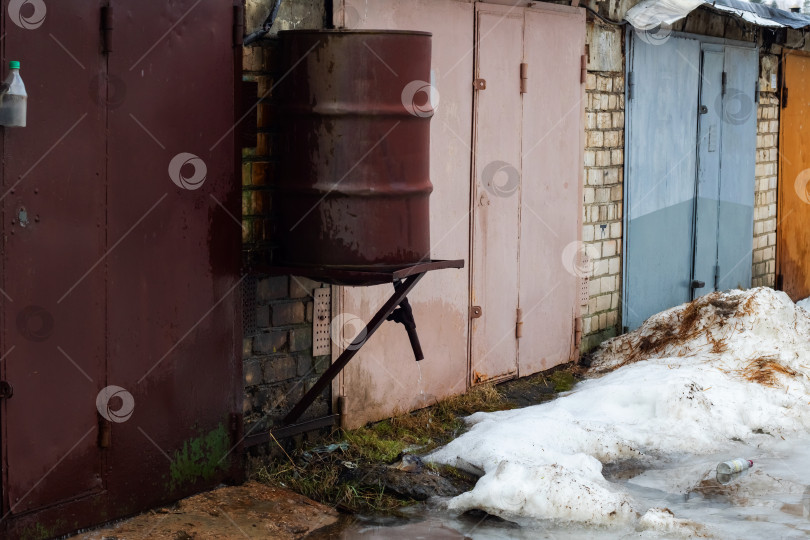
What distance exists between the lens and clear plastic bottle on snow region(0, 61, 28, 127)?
369 centimetres

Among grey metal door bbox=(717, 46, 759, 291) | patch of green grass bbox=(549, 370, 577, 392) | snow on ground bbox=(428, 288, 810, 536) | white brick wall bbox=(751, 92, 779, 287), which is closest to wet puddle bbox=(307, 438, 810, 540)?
snow on ground bbox=(428, 288, 810, 536)

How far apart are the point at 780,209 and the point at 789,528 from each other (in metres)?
6.96

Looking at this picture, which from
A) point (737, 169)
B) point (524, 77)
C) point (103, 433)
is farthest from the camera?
point (737, 169)

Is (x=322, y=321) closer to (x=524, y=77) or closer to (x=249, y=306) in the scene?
(x=249, y=306)

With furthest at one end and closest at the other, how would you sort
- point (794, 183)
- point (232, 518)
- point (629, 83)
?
1. point (794, 183)
2. point (629, 83)
3. point (232, 518)

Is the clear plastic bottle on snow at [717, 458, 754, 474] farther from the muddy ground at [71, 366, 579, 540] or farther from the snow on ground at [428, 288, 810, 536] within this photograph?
the muddy ground at [71, 366, 579, 540]

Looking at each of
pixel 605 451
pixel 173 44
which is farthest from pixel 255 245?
pixel 605 451

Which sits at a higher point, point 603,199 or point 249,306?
point 603,199

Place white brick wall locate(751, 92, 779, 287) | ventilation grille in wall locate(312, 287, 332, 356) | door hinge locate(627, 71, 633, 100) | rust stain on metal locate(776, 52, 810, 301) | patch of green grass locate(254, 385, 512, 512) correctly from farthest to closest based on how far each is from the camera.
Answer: rust stain on metal locate(776, 52, 810, 301)
white brick wall locate(751, 92, 779, 287)
door hinge locate(627, 71, 633, 100)
ventilation grille in wall locate(312, 287, 332, 356)
patch of green grass locate(254, 385, 512, 512)

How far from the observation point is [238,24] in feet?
15.4

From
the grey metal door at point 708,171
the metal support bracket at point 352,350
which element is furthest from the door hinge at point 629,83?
the metal support bracket at point 352,350

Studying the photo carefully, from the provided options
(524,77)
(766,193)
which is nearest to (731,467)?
(524,77)

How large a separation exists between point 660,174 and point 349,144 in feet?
15.2

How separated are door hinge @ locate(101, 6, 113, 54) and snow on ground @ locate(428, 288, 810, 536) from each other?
261 centimetres
